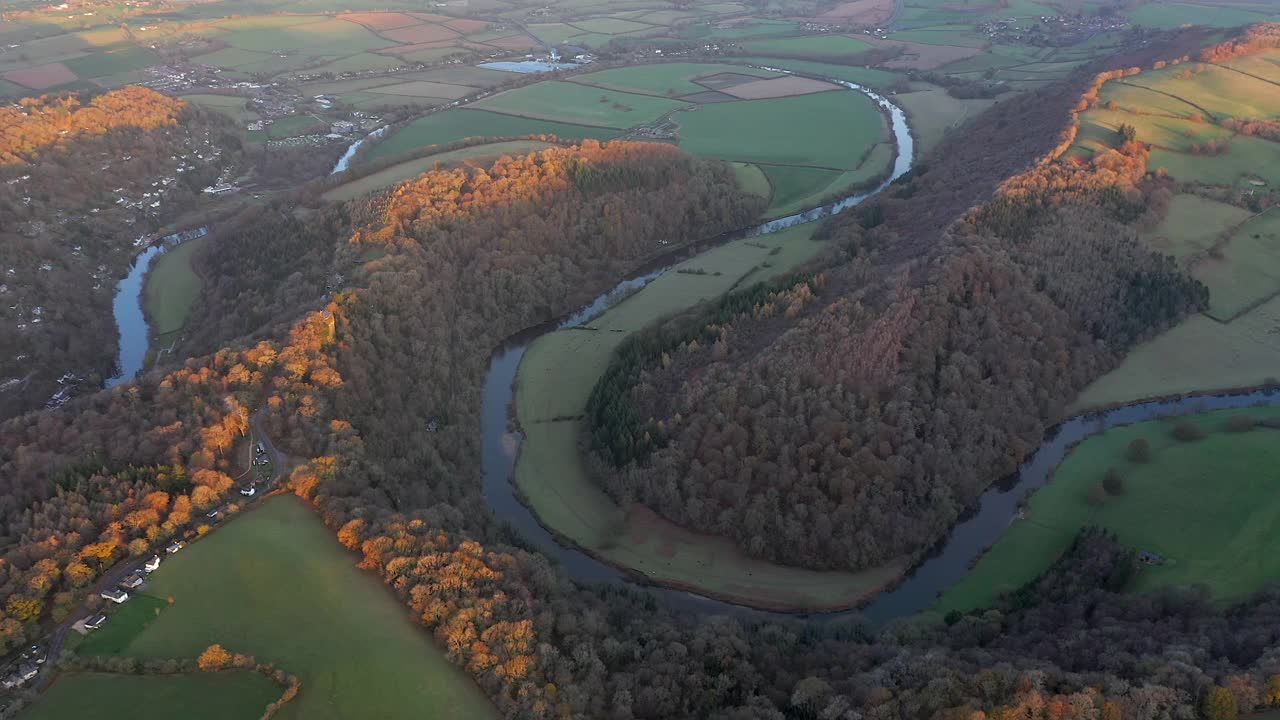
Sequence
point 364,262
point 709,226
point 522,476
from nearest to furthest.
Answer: point 522,476 < point 364,262 < point 709,226

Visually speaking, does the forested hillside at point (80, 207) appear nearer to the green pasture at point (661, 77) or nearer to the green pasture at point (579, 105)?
the green pasture at point (579, 105)

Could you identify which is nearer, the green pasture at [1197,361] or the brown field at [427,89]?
the green pasture at [1197,361]

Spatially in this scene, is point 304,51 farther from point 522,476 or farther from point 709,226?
point 522,476

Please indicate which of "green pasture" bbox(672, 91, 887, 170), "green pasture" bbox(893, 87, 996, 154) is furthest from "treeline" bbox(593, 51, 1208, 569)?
"green pasture" bbox(893, 87, 996, 154)

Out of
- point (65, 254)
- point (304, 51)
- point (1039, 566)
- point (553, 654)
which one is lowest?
point (1039, 566)

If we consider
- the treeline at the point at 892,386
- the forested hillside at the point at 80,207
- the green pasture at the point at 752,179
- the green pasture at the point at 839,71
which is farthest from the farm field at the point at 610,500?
the green pasture at the point at 839,71

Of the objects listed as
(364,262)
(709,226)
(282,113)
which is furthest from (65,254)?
(709,226)

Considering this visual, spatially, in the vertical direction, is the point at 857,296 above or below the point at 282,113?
below
